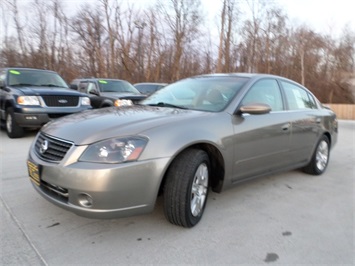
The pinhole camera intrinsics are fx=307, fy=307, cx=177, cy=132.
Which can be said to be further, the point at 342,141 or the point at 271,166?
the point at 342,141

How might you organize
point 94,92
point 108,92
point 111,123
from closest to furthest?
point 111,123 → point 94,92 → point 108,92

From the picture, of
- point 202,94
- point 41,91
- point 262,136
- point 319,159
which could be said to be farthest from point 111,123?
point 41,91

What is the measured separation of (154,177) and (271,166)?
1.87 metres

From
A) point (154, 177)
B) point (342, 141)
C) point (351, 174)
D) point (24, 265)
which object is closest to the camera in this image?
point (24, 265)

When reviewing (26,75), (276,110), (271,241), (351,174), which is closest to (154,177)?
(271,241)

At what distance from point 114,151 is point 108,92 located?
23.8 feet

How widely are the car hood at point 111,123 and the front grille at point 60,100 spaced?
3.84m

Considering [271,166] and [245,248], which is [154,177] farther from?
[271,166]

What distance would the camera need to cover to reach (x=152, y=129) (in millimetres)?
2629

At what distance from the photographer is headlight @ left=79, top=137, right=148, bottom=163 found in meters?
2.43

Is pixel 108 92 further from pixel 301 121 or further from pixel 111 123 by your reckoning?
pixel 111 123

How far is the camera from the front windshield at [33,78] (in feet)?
24.0

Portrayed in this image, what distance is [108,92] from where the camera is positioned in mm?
9383

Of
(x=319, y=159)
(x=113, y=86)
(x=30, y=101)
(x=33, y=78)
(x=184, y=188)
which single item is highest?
(x=33, y=78)
